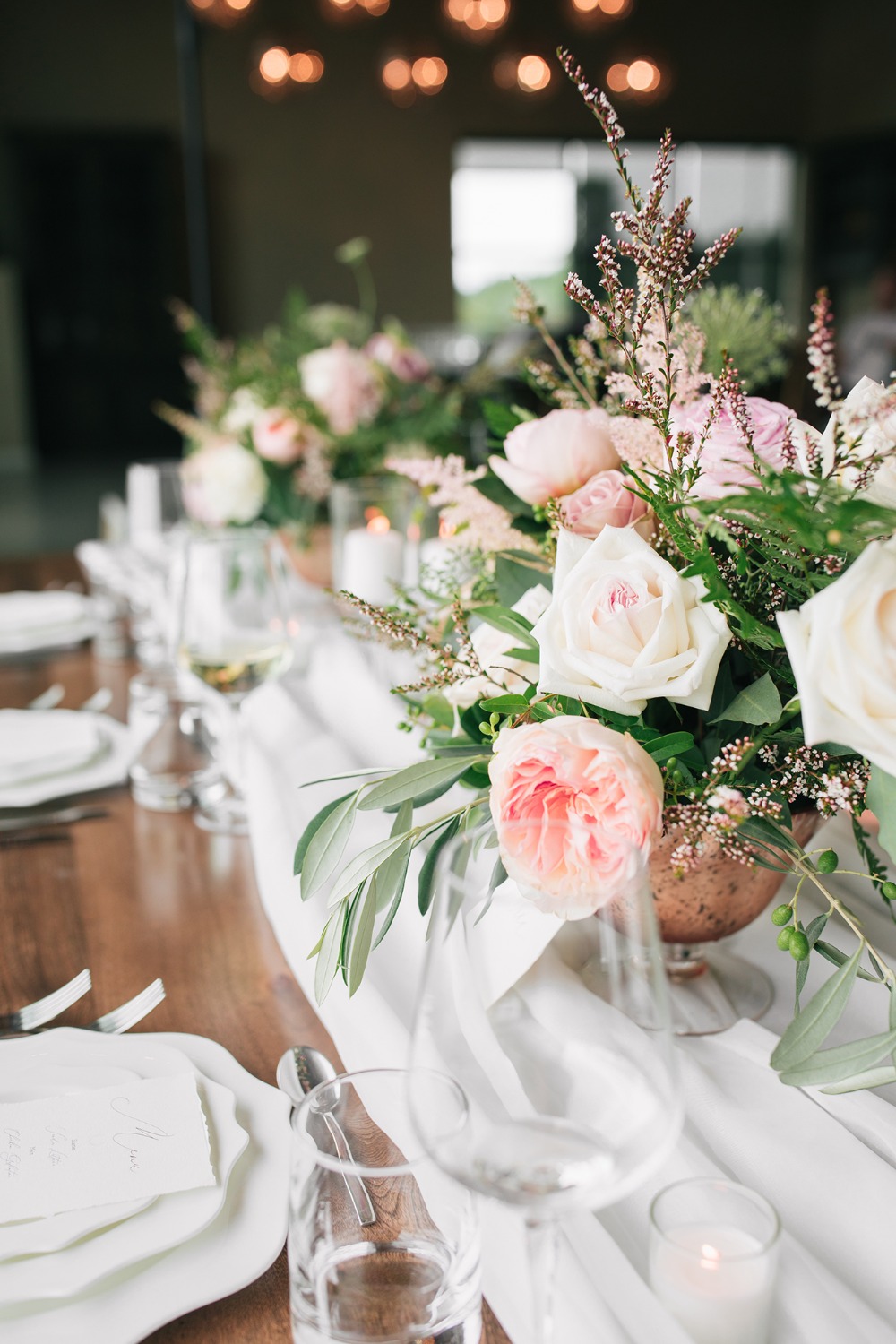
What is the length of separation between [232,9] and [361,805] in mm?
5353

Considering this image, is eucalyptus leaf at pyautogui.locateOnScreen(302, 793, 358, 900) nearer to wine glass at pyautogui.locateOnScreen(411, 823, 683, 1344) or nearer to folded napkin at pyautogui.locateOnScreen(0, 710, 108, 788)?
wine glass at pyautogui.locateOnScreen(411, 823, 683, 1344)

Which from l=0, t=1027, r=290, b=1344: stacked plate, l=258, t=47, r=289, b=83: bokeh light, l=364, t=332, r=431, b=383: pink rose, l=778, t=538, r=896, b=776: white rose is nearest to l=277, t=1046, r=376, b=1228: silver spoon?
l=0, t=1027, r=290, b=1344: stacked plate

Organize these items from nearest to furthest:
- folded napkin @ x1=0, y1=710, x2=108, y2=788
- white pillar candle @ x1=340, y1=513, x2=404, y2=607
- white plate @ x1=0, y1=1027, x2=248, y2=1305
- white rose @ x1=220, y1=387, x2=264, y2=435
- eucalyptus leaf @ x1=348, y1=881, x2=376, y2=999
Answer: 1. white plate @ x1=0, y1=1027, x2=248, y2=1305
2. eucalyptus leaf @ x1=348, y1=881, x2=376, y2=999
3. folded napkin @ x1=0, y1=710, x2=108, y2=788
4. white pillar candle @ x1=340, y1=513, x2=404, y2=607
5. white rose @ x1=220, y1=387, x2=264, y2=435

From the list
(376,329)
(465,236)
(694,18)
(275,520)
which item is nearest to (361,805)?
(275,520)

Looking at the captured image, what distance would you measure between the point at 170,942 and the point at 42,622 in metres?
1.10

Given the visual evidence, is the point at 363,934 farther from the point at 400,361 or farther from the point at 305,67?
the point at 305,67

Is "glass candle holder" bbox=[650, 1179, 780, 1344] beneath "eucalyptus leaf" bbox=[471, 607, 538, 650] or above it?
beneath

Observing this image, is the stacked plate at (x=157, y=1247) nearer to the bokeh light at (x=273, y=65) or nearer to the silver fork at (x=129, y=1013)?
the silver fork at (x=129, y=1013)

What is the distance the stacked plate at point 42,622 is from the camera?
183cm

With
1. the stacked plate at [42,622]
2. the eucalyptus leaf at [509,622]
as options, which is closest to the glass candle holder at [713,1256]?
the eucalyptus leaf at [509,622]

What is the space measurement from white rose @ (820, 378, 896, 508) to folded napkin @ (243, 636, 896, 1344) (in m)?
0.29

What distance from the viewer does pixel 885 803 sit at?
0.59 meters

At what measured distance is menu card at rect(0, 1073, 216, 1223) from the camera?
602 millimetres

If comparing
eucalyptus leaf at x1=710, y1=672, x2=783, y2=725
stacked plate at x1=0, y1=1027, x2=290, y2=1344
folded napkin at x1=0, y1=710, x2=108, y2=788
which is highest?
eucalyptus leaf at x1=710, y1=672, x2=783, y2=725
